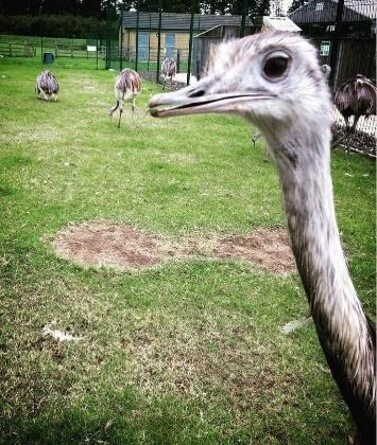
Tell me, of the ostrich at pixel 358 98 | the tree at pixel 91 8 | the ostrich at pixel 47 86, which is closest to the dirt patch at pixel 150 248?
the ostrich at pixel 358 98

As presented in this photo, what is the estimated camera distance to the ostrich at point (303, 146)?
5.04 ft

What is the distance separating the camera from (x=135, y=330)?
3.34m

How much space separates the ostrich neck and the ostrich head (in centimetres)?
4

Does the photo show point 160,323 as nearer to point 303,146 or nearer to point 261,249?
point 261,249

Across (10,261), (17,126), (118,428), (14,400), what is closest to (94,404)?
(118,428)

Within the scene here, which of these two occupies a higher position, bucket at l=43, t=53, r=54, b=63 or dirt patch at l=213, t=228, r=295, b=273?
bucket at l=43, t=53, r=54, b=63

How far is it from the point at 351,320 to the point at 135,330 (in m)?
2.01

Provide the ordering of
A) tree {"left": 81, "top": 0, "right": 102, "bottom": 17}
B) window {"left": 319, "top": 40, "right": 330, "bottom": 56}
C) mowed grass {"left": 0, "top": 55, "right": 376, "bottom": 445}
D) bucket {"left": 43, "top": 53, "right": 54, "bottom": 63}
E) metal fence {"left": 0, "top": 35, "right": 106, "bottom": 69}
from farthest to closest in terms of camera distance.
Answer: tree {"left": 81, "top": 0, "right": 102, "bottom": 17} < metal fence {"left": 0, "top": 35, "right": 106, "bottom": 69} < bucket {"left": 43, "top": 53, "right": 54, "bottom": 63} < window {"left": 319, "top": 40, "right": 330, "bottom": 56} < mowed grass {"left": 0, "top": 55, "right": 376, "bottom": 445}

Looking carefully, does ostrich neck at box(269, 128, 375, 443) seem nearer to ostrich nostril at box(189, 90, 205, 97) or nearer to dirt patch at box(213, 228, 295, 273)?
ostrich nostril at box(189, 90, 205, 97)

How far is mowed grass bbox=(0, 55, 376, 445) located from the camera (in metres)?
2.64

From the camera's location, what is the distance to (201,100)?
62.1 inches

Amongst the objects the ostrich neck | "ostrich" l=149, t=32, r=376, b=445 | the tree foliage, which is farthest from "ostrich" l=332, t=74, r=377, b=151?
the tree foliage

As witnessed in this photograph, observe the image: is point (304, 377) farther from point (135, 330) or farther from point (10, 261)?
point (10, 261)

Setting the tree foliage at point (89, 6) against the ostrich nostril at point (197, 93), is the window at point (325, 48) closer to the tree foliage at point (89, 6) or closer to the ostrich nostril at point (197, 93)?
the ostrich nostril at point (197, 93)
